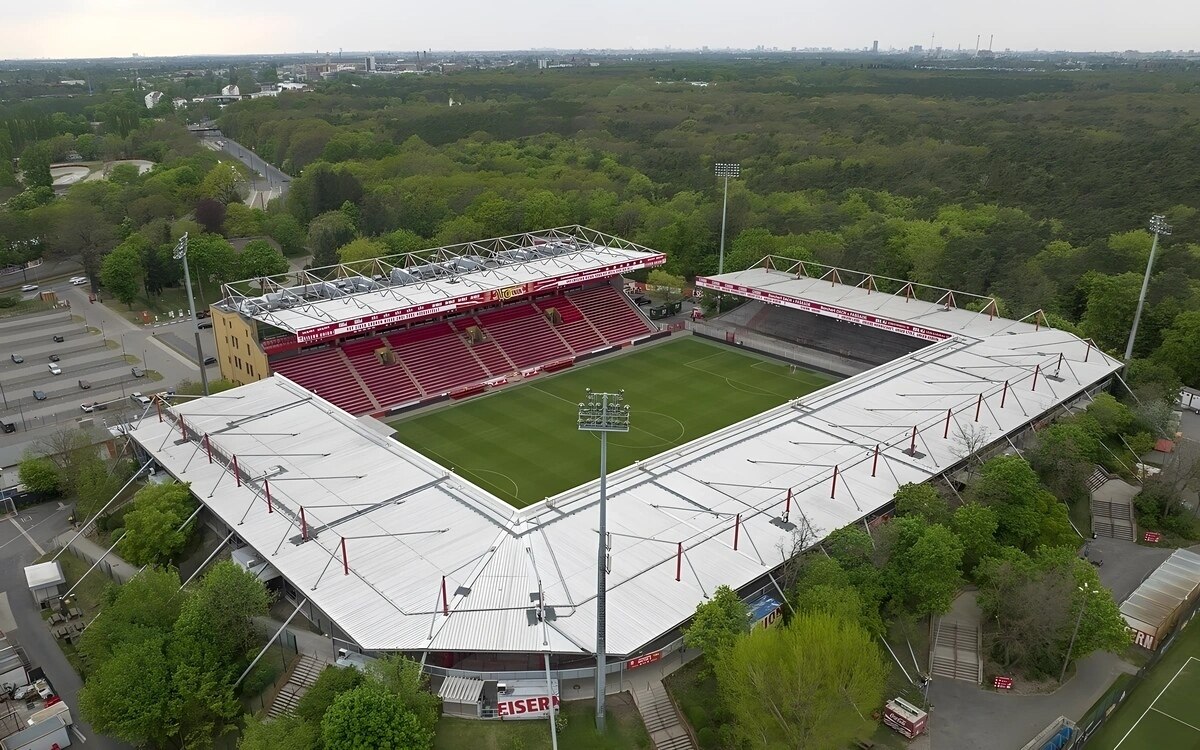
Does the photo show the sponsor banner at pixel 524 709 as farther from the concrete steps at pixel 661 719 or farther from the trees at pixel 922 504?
the trees at pixel 922 504

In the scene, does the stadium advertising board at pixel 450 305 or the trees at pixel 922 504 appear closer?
the trees at pixel 922 504

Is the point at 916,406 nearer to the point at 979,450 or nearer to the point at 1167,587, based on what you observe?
the point at 979,450

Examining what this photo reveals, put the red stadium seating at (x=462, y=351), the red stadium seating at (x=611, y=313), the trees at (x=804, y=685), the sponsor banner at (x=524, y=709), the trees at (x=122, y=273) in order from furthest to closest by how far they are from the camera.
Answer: the trees at (x=122, y=273) → the red stadium seating at (x=611, y=313) → the red stadium seating at (x=462, y=351) → the sponsor banner at (x=524, y=709) → the trees at (x=804, y=685)

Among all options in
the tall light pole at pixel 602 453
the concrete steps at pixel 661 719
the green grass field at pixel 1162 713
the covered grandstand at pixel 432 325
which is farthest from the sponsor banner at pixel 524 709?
the covered grandstand at pixel 432 325

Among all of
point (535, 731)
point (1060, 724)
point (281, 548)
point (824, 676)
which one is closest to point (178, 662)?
point (281, 548)

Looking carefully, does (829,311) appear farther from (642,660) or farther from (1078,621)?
(642,660)

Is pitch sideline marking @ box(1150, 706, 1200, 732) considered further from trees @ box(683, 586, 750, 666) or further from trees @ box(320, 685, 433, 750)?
trees @ box(320, 685, 433, 750)

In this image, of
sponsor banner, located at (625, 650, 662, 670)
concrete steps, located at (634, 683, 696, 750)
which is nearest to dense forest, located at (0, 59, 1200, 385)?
sponsor banner, located at (625, 650, 662, 670)

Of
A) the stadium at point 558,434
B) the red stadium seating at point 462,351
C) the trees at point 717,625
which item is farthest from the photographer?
the red stadium seating at point 462,351
